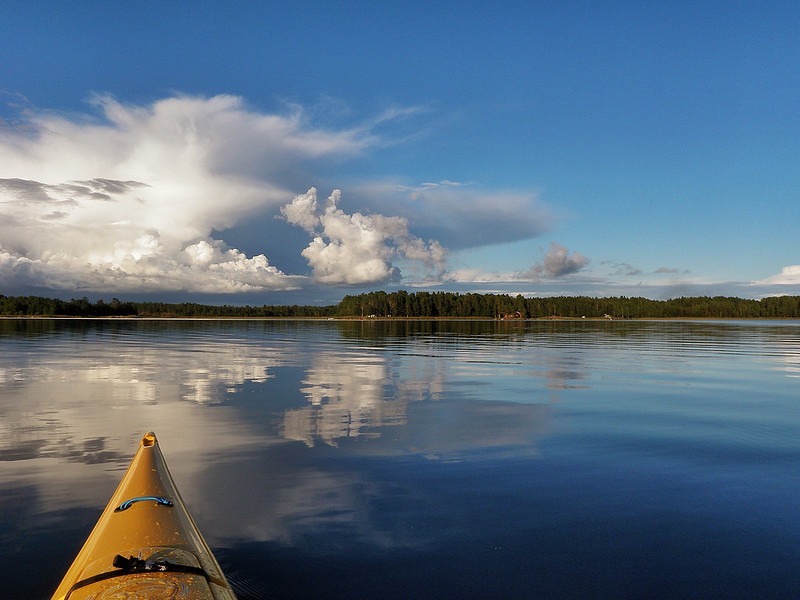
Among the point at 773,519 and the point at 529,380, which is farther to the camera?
the point at 529,380

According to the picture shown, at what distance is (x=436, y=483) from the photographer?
13.8 m

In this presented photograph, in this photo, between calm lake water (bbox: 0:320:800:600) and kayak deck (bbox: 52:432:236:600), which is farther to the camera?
calm lake water (bbox: 0:320:800:600)

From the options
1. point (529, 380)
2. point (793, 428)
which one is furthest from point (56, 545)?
point (529, 380)

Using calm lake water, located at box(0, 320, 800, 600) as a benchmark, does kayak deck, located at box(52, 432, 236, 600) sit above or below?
above

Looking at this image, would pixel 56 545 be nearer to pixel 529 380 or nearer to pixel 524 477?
pixel 524 477

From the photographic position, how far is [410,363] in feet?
144

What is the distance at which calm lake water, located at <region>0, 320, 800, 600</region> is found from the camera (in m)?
9.30

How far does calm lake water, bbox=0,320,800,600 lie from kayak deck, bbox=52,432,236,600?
130cm

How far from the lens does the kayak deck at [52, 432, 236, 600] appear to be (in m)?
6.91

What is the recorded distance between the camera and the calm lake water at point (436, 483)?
930 cm

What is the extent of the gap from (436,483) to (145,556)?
761cm

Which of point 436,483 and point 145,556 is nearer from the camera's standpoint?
point 145,556

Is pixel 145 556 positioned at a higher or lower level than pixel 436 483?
higher

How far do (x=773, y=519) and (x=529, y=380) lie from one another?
21.7m
